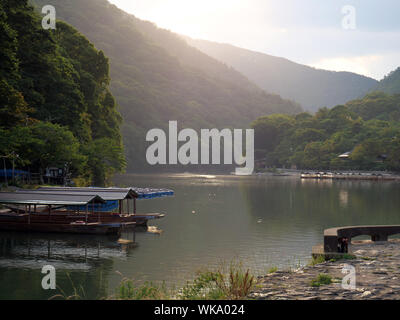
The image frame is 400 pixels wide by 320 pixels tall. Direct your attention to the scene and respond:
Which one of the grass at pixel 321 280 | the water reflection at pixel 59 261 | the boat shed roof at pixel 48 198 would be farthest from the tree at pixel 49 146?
the grass at pixel 321 280

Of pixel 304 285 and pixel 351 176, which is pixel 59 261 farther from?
pixel 351 176

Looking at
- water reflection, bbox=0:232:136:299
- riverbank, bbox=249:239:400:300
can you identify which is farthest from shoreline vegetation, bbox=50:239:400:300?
water reflection, bbox=0:232:136:299

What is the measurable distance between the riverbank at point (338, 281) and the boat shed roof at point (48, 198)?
20766 mm

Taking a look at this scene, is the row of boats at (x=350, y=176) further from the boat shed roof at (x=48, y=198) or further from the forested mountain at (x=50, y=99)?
the boat shed roof at (x=48, y=198)

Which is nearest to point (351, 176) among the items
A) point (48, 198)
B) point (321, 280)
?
point (48, 198)

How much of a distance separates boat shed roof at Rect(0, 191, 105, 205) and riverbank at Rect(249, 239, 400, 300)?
20.8 metres

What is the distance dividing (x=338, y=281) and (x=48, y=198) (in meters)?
27.0

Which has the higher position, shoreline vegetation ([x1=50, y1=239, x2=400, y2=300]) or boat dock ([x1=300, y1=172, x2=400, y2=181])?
boat dock ([x1=300, y1=172, x2=400, y2=181])

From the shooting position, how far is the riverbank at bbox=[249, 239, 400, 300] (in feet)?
54.1

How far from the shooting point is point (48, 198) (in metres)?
39.5

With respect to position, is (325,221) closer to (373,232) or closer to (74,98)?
(373,232)

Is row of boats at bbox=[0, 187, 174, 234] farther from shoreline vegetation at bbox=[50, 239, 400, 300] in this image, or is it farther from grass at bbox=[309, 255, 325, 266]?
grass at bbox=[309, 255, 325, 266]

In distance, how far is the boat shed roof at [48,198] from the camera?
38469mm
